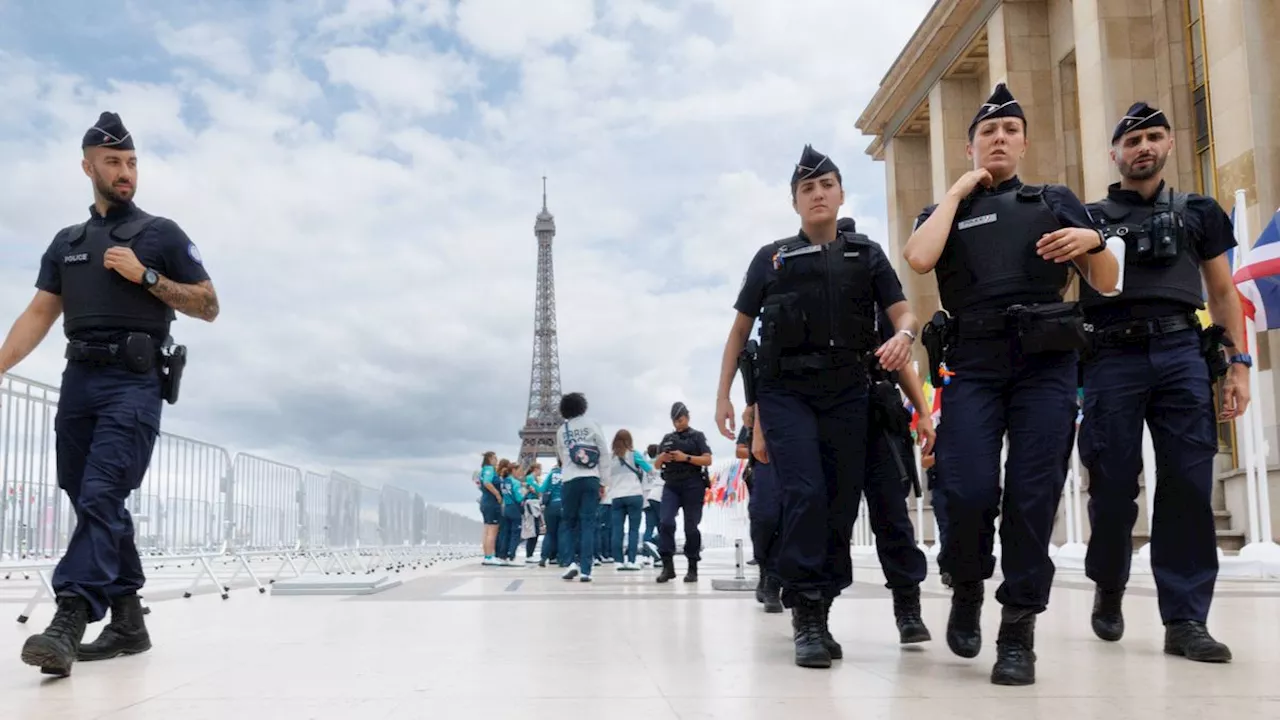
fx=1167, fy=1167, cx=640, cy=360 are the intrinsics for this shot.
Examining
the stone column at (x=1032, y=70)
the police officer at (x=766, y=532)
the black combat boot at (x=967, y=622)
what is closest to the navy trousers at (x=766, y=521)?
the police officer at (x=766, y=532)

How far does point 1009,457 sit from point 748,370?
1245mm

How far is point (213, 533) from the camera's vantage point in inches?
449

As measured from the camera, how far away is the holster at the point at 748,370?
16.6 feet

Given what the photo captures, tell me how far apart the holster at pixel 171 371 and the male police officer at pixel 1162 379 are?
3.86m

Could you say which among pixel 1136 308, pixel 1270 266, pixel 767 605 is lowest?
pixel 767 605

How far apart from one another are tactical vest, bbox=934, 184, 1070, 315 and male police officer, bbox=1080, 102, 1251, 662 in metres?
0.60

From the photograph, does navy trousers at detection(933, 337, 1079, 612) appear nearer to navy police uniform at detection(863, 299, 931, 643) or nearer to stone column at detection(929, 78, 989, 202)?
navy police uniform at detection(863, 299, 931, 643)

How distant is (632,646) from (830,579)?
3.18ft

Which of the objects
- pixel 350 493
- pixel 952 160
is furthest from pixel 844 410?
pixel 952 160

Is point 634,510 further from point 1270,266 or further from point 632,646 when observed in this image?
point 632,646

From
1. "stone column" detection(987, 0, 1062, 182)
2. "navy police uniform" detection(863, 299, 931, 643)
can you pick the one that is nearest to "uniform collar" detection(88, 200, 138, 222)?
"navy police uniform" detection(863, 299, 931, 643)

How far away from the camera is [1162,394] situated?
473 cm

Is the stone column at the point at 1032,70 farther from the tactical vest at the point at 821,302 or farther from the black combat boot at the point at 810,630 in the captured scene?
the black combat boot at the point at 810,630

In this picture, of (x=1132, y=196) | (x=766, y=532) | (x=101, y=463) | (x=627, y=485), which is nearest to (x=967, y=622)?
(x=1132, y=196)
